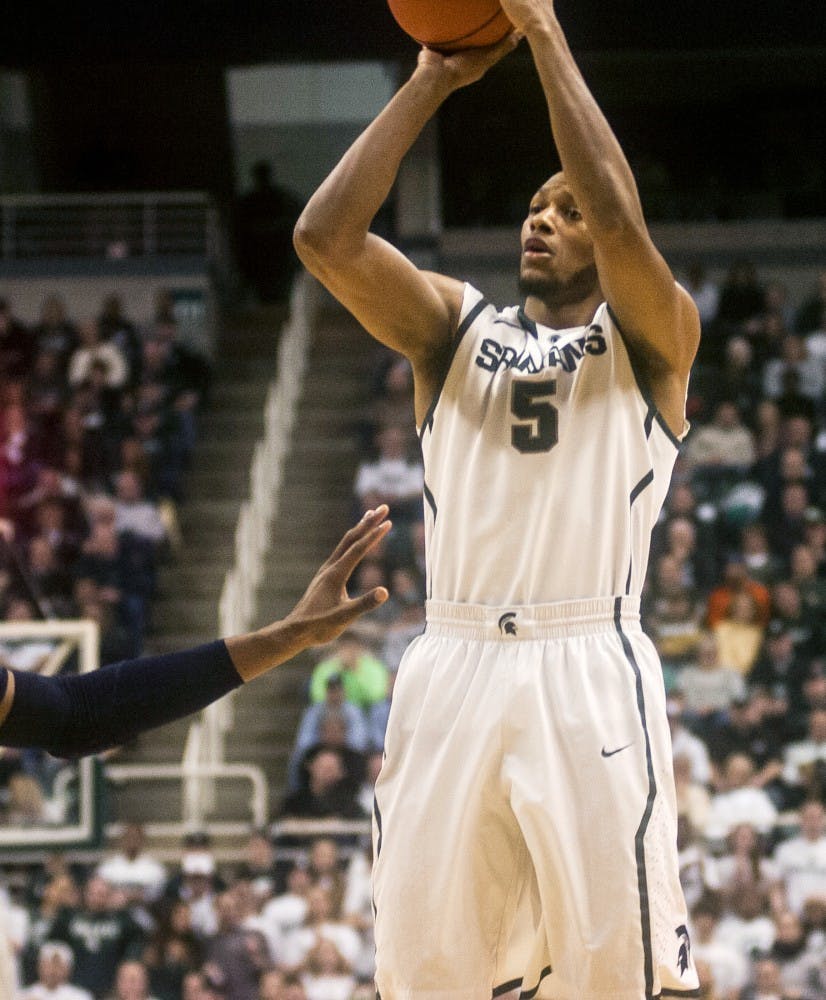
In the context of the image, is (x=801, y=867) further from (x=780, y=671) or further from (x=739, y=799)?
(x=780, y=671)

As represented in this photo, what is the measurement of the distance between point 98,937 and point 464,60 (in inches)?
284

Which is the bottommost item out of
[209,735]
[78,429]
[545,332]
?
[209,735]

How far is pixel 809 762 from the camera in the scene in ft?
34.1

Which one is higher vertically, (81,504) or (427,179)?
(427,179)

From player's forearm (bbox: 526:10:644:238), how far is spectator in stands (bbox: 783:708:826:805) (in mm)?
7199

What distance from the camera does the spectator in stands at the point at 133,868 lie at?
10.4m

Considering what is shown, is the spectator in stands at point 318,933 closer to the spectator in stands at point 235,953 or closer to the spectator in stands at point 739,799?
the spectator in stands at point 235,953

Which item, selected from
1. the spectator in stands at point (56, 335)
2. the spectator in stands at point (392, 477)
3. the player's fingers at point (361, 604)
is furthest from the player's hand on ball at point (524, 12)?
the spectator in stands at point (56, 335)

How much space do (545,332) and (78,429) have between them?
10462mm

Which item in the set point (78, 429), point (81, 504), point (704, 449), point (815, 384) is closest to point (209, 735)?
point (81, 504)

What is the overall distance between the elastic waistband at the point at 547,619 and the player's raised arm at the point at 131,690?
33 cm

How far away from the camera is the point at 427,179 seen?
16391mm

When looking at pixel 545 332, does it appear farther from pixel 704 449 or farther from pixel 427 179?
pixel 427 179

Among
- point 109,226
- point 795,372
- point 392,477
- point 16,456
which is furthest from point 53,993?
point 109,226
